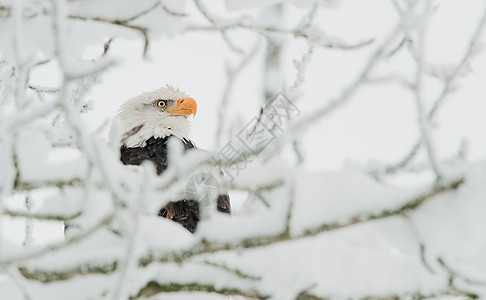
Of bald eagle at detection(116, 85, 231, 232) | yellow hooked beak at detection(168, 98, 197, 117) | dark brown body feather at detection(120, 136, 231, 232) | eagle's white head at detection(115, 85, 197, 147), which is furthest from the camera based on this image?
yellow hooked beak at detection(168, 98, 197, 117)

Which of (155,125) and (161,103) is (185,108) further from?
(155,125)

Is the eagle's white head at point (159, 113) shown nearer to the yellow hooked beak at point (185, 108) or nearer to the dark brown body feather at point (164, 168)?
the yellow hooked beak at point (185, 108)

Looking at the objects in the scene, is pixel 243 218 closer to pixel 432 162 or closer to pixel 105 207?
pixel 105 207

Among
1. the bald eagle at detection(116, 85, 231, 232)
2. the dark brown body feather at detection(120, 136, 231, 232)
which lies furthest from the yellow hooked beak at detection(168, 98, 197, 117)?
the dark brown body feather at detection(120, 136, 231, 232)

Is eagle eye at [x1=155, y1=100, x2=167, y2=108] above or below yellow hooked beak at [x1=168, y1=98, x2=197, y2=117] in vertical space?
above

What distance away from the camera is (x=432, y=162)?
4.44 ft

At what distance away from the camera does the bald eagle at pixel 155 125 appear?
4430 millimetres

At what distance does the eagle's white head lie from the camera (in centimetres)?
495

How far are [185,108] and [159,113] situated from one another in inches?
8.5

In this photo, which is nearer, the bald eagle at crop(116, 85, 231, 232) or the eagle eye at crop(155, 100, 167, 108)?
the bald eagle at crop(116, 85, 231, 232)

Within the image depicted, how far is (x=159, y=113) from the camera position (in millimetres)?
5156

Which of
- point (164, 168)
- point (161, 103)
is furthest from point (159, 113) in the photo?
point (164, 168)

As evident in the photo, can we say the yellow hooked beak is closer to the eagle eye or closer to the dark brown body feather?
the eagle eye

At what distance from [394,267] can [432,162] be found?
14.0 inches
